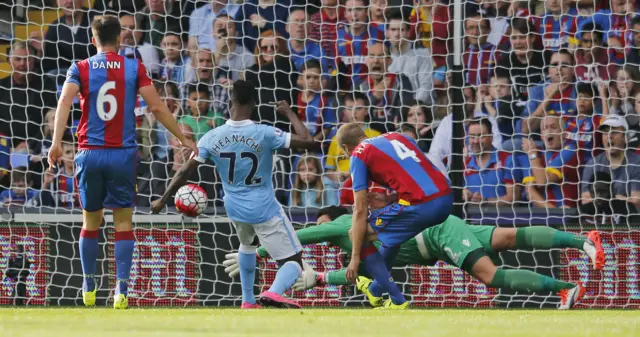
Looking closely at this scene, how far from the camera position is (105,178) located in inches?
305

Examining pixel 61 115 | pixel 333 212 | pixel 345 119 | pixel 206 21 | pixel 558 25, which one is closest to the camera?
pixel 61 115

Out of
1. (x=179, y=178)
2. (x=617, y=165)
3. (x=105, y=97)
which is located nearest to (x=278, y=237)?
(x=179, y=178)

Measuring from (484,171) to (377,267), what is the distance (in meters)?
3.10

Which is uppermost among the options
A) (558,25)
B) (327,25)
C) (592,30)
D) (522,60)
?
(327,25)

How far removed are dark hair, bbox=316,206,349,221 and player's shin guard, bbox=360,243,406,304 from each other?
1.32 m

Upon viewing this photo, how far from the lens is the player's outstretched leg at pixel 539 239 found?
8.47 meters

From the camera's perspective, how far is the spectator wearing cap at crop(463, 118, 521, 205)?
1073 cm

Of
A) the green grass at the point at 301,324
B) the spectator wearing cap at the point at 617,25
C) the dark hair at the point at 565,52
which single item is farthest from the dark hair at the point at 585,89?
the green grass at the point at 301,324

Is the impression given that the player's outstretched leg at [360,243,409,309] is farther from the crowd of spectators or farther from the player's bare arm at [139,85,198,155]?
the crowd of spectators

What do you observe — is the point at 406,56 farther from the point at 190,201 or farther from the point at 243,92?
the point at 190,201

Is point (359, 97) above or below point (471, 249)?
above

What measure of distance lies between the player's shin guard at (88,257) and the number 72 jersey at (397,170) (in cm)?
178

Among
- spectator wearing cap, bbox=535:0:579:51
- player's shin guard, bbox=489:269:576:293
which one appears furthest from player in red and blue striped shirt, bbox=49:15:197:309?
spectator wearing cap, bbox=535:0:579:51

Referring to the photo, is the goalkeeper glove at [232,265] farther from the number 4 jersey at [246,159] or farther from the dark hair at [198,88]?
the dark hair at [198,88]
